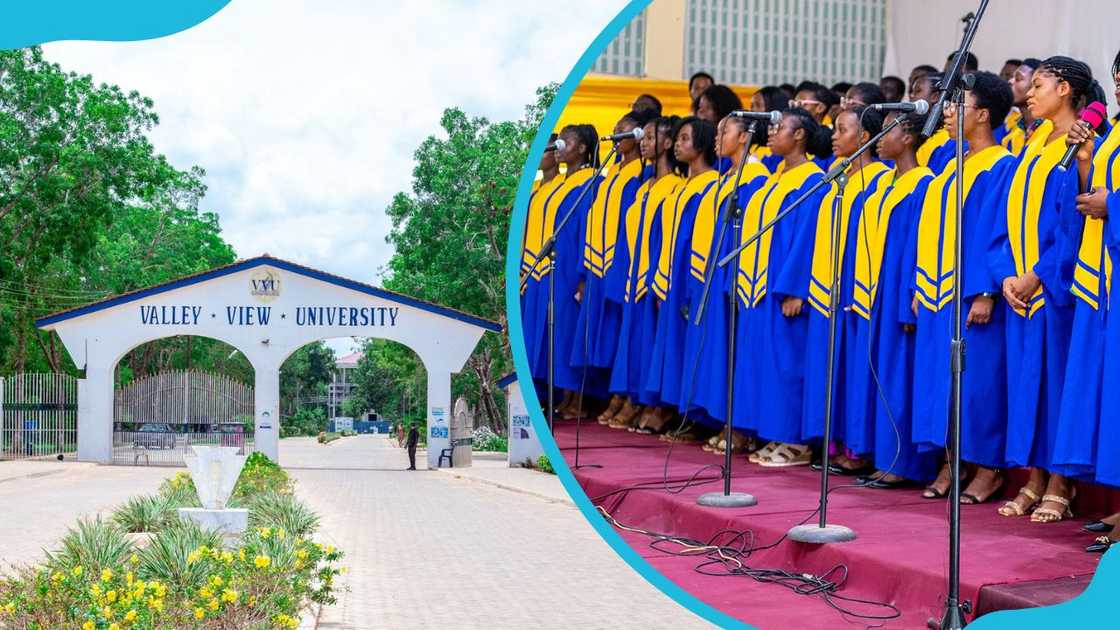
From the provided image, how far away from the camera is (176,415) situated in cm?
2200

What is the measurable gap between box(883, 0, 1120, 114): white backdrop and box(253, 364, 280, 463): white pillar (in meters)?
16.9

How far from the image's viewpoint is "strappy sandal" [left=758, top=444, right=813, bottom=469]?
13.4ft

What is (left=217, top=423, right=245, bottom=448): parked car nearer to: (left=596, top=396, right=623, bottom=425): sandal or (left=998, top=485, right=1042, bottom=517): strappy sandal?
(left=596, top=396, right=623, bottom=425): sandal

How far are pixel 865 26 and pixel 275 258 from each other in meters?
17.4

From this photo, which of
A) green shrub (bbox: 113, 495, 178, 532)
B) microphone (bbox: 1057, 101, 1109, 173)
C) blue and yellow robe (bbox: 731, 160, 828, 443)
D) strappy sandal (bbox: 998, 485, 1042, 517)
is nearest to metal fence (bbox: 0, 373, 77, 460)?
green shrub (bbox: 113, 495, 178, 532)

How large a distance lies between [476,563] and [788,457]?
680 cm

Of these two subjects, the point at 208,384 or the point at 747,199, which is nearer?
the point at 747,199

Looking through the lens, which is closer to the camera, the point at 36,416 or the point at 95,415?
the point at 95,415

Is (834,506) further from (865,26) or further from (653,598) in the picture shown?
(653,598)

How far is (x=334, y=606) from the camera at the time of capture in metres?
8.20

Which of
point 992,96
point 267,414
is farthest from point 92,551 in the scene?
point 267,414

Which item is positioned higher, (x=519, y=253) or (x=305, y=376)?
(x=519, y=253)

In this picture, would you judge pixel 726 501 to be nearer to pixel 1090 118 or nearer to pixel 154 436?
pixel 1090 118

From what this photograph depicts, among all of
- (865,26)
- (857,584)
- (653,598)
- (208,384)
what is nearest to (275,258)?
(208,384)
